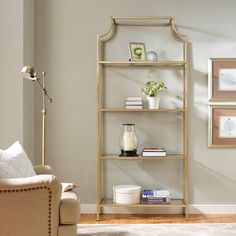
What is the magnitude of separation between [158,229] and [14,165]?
1.66 metres

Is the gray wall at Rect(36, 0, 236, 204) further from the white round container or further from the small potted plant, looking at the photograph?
the small potted plant

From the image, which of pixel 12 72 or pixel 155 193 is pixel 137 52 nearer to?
pixel 12 72

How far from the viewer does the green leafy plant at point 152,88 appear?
196 inches

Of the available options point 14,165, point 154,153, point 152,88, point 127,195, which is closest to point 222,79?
point 152,88

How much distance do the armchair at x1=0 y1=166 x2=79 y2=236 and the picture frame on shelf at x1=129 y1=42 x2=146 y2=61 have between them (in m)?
2.12

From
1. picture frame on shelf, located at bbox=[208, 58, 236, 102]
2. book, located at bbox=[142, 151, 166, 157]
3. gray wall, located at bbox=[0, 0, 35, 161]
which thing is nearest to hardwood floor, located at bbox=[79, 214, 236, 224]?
book, located at bbox=[142, 151, 166, 157]

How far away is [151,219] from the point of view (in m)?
4.95

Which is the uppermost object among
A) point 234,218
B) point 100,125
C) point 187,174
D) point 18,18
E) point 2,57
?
point 18,18

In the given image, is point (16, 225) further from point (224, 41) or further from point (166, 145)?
point (224, 41)

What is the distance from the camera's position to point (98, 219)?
4.91 metres

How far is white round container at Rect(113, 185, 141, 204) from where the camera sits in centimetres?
492

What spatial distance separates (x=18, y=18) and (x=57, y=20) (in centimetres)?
58

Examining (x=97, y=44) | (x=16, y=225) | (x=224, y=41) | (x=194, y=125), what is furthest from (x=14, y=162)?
(x=224, y=41)

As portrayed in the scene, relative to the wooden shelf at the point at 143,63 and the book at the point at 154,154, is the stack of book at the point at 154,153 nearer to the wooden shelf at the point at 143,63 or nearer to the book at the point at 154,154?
the book at the point at 154,154
